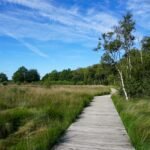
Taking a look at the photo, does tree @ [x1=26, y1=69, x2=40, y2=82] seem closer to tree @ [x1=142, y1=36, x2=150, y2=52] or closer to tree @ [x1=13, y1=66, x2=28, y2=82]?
tree @ [x1=13, y1=66, x2=28, y2=82]

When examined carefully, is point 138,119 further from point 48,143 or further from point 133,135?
point 48,143

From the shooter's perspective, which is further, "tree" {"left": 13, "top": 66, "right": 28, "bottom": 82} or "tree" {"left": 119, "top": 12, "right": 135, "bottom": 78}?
"tree" {"left": 13, "top": 66, "right": 28, "bottom": 82}

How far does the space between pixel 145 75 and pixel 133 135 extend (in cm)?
1571

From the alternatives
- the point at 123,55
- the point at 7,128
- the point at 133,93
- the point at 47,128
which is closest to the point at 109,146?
the point at 47,128

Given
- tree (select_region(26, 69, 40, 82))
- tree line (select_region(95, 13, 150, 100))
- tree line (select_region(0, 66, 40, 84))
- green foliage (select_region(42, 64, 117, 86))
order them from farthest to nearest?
tree (select_region(26, 69, 40, 82)), tree line (select_region(0, 66, 40, 84)), green foliage (select_region(42, 64, 117, 86)), tree line (select_region(95, 13, 150, 100))

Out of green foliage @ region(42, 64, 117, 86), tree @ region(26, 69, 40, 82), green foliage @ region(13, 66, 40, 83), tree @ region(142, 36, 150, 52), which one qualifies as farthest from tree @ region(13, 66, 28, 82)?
tree @ region(142, 36, 150, 52)

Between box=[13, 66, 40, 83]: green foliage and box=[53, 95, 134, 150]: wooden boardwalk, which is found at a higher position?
box=[13, 66, 40, 83]: green foliage

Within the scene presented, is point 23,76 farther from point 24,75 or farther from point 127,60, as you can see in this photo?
point 127,60

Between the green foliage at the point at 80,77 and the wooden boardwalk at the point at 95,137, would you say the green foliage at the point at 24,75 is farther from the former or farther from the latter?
the wooden boardwalk at the point at 95,137

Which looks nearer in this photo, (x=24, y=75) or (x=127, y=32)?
(x=127, y=32)

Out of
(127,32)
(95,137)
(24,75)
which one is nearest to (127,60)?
(127,32)

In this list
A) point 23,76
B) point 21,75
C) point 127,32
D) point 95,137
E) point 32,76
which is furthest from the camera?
point 32,76

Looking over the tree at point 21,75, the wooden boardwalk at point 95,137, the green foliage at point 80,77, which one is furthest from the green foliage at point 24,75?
the wooden boardwalk at point 95,137

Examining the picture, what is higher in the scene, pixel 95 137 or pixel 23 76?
pixel 23 76
